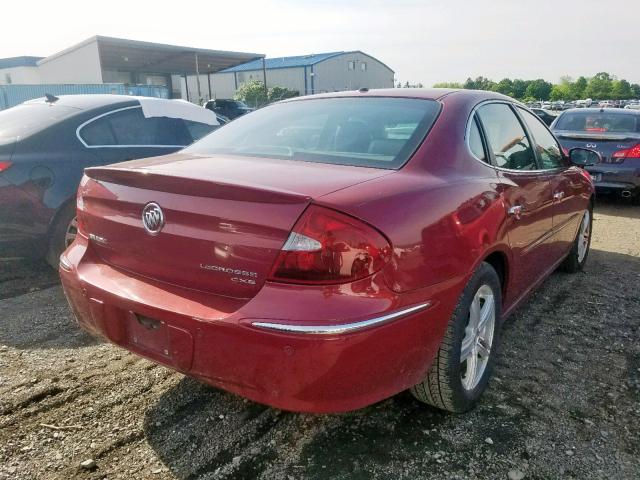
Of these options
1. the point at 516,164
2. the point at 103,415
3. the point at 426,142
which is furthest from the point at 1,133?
the point at 516,164

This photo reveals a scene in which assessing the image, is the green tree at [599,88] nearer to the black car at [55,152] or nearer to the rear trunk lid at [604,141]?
the rear trunk lid at [604,141]

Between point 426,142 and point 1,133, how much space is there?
11.5ft

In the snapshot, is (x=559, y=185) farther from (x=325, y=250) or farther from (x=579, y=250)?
(x=325, y=250)

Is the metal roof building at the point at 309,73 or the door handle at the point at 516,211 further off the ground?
the metal roof building at the point at 309,73

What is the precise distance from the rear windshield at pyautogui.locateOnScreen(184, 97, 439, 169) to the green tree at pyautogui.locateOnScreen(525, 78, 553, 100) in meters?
78.5

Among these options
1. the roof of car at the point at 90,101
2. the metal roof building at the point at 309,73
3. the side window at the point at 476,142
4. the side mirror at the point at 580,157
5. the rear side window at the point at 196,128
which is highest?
the metal roof building at the point at 309,73

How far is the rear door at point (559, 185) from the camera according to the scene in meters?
3.55

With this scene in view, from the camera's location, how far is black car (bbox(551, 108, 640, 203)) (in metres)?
7.40

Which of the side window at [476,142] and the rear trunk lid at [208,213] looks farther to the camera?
the side window at [476,142]

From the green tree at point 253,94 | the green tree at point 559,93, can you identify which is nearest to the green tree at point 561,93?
the green tree at point 559,93

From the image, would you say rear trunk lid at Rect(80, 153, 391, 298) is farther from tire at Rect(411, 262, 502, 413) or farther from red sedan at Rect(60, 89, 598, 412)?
tire at Rect(411, 262, 502, 413)

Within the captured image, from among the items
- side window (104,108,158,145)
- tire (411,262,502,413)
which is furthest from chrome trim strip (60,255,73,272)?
side window (104,108,158,145)

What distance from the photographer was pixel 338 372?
5.97 feet

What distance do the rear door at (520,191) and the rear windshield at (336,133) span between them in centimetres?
49
